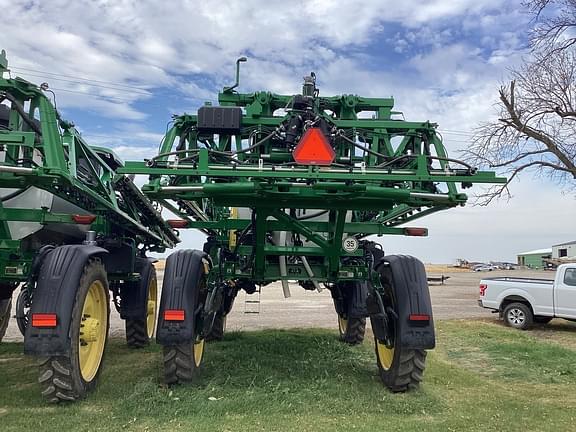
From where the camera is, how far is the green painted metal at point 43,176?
475 centimetres

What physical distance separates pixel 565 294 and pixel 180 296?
10558 mm

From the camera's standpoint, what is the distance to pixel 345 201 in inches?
201

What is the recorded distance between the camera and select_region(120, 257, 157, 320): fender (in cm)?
858

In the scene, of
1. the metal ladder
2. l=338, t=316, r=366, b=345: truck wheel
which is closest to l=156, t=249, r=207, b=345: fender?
the metal ladder

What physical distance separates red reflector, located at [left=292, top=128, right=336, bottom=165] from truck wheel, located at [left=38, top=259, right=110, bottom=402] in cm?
233

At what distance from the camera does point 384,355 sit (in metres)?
6.34

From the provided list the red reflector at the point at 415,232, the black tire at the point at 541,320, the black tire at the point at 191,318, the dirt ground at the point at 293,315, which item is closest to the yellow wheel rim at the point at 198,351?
the black tire at the point at 191,318

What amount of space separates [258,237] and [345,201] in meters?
1.14

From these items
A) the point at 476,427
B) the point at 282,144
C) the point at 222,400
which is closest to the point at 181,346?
the point at 222,400

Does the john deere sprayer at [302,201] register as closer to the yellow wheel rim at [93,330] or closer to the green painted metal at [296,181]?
the green painted metal at [296,181]

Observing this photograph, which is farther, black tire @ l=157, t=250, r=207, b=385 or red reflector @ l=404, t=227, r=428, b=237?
red reflector @ l=404, t=227, r=428, b=237

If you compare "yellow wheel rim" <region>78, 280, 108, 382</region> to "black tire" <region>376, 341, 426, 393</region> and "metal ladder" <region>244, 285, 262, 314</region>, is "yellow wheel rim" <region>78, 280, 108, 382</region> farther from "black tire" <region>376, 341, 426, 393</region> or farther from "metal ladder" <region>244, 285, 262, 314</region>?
"black tire" <region>376, 341, 426, 393</region>

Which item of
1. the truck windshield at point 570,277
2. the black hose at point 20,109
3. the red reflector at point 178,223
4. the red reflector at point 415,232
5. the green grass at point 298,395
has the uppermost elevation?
the black hose at point 20,109

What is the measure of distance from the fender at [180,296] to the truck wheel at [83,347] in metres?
0.67
